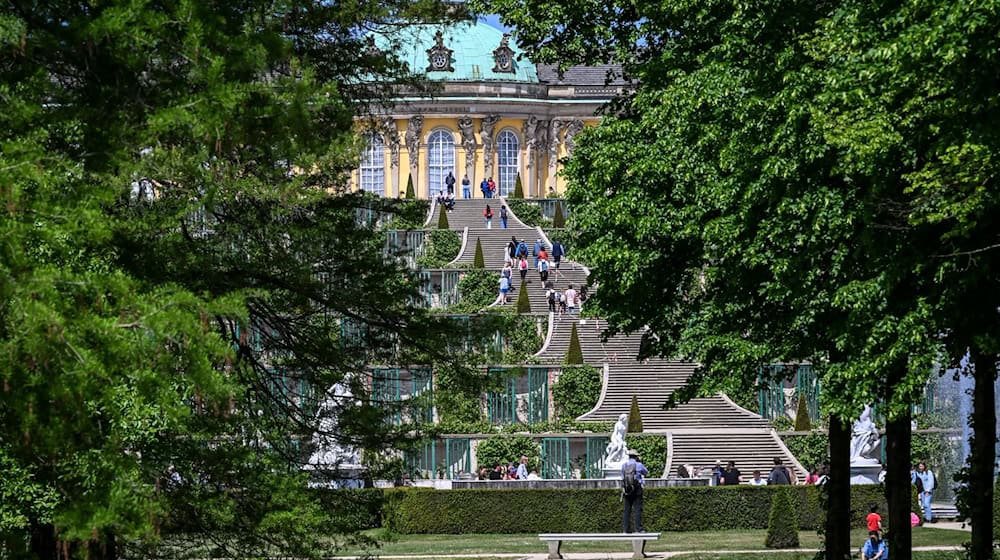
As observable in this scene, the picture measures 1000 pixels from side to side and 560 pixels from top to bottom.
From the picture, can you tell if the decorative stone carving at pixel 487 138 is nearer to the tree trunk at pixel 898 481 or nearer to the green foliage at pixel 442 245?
the green foliage at pixel 442 245

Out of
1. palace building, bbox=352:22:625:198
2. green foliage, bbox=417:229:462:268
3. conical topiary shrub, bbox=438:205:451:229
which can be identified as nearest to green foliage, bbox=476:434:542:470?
green foliage, bbox=417:229:462:268

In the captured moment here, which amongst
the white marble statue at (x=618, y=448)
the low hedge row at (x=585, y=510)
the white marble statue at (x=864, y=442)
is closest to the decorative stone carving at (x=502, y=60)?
the white marble statue at (x=618, y=448)

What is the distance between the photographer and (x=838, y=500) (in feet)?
66.9

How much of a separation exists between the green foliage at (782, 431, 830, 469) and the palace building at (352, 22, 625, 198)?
3920cm

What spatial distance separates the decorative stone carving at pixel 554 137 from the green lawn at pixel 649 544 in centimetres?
5352

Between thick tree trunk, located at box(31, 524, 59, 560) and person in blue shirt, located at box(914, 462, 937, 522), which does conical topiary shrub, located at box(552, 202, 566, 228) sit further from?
thick tree trunk, located at box(31, 524, 59, 560)

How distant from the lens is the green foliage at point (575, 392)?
144 feet

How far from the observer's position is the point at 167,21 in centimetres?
1151

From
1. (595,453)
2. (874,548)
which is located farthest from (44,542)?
(595,453)

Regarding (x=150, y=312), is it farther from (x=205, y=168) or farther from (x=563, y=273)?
(x=563, y=273)

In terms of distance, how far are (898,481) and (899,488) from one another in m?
0.07

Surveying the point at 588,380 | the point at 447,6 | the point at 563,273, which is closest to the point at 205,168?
the point at 447,6

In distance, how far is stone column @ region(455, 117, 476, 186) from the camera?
8069cm

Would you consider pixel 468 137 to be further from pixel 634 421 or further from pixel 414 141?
pixel 634 421
